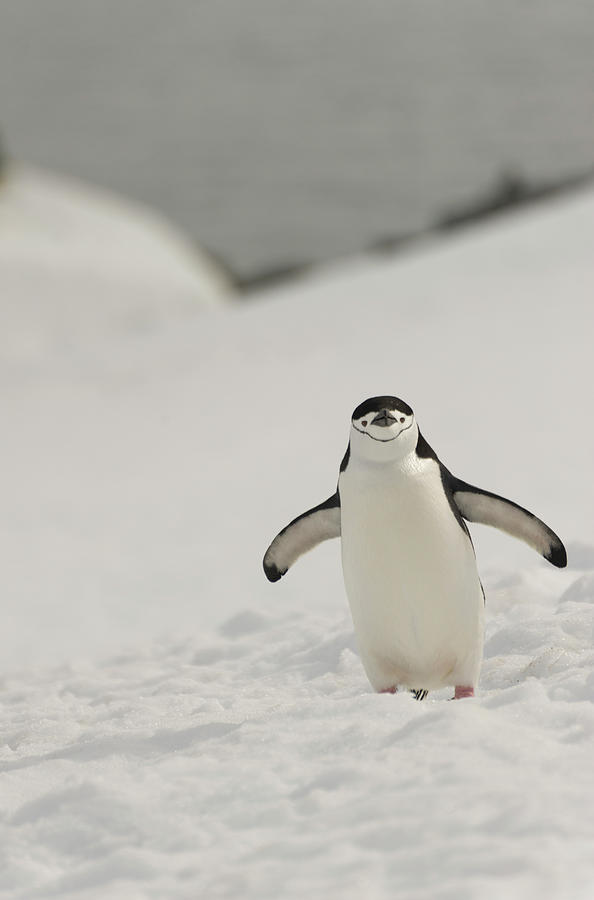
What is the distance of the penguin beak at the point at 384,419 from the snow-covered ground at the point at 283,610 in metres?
0.62

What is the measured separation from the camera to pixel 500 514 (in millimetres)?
2873

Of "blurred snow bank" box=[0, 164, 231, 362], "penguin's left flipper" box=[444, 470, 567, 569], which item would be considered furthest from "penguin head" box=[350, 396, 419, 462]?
"blurred snow bank" box=[0, 164, 231, 362]

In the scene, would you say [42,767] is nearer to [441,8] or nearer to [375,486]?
[375,486]

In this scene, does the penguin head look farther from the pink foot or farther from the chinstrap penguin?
the pink foot

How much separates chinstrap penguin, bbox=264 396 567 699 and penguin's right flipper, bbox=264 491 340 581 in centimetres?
11

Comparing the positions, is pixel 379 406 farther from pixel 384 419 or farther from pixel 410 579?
pixel 410 579

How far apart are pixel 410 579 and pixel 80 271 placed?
15.6 meters

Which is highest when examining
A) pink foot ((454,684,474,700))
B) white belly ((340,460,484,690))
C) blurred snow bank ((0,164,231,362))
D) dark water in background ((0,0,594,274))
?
dark water in background ((0,0,594,274))

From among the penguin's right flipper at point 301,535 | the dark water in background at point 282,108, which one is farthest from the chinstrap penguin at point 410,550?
the dark water in background at point 282,108

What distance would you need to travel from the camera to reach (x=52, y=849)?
210 cm

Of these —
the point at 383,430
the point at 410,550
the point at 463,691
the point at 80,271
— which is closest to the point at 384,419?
the point at 383,430

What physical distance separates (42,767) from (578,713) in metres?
1.18

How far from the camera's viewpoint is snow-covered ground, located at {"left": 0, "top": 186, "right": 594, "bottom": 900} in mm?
1950

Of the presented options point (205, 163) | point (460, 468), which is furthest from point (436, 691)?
point (205, 163)
